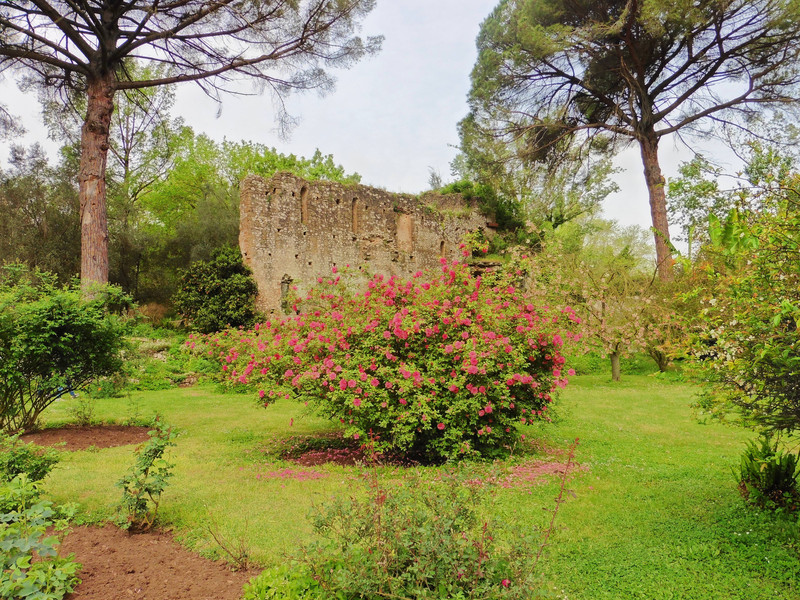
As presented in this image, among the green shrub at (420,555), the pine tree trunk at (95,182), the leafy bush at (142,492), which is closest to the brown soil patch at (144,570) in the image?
the leafy bush at (142,492)

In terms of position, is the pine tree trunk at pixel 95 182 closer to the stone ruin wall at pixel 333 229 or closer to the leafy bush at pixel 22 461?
the stone ruin wall at pixel 333 229

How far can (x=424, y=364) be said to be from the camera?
621 cm

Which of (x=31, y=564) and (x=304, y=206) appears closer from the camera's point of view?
(x=31, y=564)

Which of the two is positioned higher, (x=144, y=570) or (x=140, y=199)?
(x=140, y=199)

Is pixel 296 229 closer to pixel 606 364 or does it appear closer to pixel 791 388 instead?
pixel 606 364

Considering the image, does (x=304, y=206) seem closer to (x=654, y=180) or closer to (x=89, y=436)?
(x=654, y=180)

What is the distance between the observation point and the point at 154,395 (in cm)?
1248

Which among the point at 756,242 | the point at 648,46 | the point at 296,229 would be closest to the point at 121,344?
the point at 756,242

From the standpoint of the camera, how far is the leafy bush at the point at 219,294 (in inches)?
669

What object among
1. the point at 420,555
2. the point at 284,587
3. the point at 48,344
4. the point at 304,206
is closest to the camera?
the point at 420,555

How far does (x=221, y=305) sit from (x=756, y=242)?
1598 centimetres

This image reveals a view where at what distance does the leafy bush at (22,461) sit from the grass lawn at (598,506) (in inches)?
20.7

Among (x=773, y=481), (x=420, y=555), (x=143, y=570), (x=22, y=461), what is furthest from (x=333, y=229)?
(x=420, y=555)

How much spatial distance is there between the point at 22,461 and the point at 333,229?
52.5 ft
